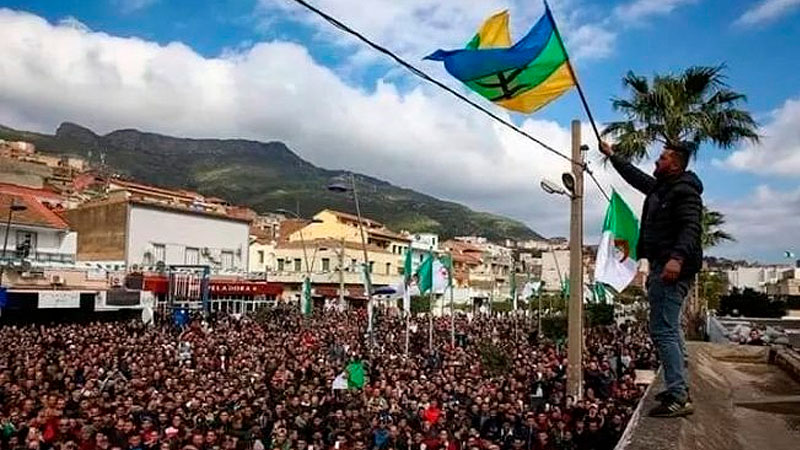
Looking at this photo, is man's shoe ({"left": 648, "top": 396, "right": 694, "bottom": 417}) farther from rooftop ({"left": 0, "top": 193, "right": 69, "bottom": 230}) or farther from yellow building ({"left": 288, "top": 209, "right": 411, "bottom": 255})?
yellow building ({"left": 288, "top": 209, "right": 411, "bottom": 255})

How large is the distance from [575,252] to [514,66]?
5.04 m

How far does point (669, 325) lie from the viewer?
3893 mm

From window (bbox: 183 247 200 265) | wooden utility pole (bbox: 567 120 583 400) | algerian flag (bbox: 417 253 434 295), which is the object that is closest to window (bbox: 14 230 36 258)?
window (bbox: 183 247 200 265)

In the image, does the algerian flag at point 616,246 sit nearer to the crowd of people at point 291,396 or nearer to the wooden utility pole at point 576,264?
the wooden utility pole at point 576,264

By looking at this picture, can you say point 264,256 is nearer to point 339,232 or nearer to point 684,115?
point 339,232

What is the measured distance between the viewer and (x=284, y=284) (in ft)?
203

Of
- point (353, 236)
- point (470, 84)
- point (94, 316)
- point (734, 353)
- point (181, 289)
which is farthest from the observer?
point (353, 236)

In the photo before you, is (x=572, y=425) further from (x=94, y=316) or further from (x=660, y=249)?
(x=94, y=316)

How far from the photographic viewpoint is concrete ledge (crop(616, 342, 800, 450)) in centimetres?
325

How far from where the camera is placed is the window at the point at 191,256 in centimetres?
5225

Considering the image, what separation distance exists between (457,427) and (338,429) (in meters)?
1.99

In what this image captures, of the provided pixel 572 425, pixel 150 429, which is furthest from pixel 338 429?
pixel 572 425

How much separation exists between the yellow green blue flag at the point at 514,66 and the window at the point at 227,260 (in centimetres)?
5006

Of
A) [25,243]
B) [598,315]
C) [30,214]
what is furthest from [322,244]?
[598,315]
